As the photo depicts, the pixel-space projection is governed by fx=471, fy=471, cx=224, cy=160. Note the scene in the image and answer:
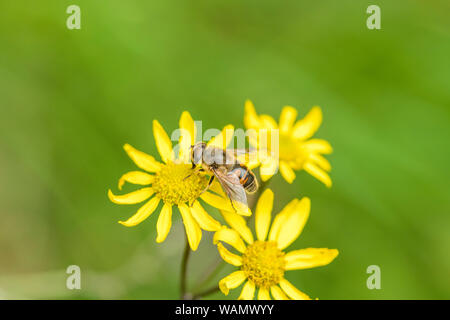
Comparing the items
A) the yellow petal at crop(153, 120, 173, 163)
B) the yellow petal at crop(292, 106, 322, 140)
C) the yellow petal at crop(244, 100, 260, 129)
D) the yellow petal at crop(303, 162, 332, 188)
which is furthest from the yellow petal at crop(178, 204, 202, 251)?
the yellow petal at crop(292, 106, 322, 140)

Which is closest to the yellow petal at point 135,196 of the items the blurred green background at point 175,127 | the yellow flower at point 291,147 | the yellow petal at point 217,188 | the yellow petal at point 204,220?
the yellow petal at point 204,220

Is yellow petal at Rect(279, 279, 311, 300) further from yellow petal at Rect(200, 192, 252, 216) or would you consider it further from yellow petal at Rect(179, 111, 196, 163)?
yellow petal at Rect(179, 111, 196, 163)

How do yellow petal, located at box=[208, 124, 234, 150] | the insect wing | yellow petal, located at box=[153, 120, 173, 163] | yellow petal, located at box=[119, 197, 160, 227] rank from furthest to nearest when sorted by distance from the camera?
yellow petal, located at box=[208, 124, 234, 150]
yellow petal, located at box=[153, 120, 173, 163]
the insect wing
yellow petal, located at box=[119, 197, 160, 227]

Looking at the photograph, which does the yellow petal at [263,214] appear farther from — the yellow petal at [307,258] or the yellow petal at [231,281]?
the yellow petal at [231,281]

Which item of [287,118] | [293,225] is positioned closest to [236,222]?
[293,225]

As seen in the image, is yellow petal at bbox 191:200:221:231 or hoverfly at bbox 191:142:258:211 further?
hoverfly at bbox 191:142:258:211

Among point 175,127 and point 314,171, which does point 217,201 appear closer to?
point 314,171
